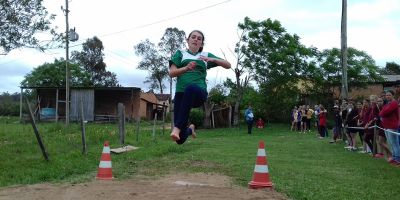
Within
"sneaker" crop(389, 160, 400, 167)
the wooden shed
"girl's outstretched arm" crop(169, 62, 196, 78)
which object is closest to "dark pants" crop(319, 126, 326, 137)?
"sneaker" crop(389, 160, 400, 167)

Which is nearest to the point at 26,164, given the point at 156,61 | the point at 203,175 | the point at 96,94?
the point at 203,175

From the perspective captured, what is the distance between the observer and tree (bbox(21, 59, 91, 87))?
2749 inches

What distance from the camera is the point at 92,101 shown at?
4312 cm

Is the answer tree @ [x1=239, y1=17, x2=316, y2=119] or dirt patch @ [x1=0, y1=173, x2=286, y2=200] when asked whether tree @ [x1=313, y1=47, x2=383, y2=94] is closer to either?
tree @ [x1=239, y1=17, x2=316, y2=119]

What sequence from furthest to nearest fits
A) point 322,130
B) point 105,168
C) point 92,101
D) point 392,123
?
point 92,101
point 322,130
point 392,123
point 105,168

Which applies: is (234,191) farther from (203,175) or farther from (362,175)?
(362,175)

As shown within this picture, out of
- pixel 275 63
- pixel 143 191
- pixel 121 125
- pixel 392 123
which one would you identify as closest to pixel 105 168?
pixel 143 191

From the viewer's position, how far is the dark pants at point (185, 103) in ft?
21.3

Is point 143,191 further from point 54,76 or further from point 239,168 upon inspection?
point 54,76

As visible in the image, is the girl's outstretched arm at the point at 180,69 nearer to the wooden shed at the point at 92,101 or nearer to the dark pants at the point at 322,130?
the dark pants at the point at 322,130

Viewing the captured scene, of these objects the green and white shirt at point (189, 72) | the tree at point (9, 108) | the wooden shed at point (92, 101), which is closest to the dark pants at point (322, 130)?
the green and white shirt at point (189, 72)

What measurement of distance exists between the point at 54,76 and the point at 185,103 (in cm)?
6718

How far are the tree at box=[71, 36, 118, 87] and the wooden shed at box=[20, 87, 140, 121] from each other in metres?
29.5

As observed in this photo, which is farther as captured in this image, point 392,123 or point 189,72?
point 392,123
